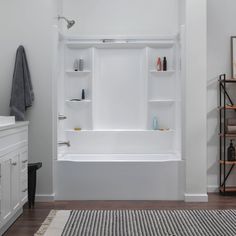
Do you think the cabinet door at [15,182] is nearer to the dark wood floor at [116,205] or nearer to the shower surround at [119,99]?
the dark wood floor at [116,205]

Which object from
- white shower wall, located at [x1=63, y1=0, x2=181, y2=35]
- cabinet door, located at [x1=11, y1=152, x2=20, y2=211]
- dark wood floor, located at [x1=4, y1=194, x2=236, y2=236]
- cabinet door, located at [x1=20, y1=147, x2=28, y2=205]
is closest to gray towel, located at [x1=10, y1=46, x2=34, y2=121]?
cabinet door, located at [x1=20, y1=147, x2=28, y2=205]

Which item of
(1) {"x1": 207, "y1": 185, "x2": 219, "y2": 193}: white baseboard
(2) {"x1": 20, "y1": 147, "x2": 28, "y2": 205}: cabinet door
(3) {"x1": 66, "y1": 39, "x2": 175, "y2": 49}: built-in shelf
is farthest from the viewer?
(3) {"x1": 66, "y1": 39, "x2": 175, "y2": 49}: built-in shelf

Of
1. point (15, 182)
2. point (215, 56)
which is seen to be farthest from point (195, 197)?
point (15, 182)

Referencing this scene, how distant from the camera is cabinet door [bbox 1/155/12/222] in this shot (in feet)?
10.4

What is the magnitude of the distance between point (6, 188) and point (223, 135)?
2.61 meters

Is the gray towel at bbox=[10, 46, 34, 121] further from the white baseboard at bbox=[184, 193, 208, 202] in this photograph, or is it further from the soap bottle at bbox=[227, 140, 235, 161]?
the soap bottle at bbox=[227, 140, 235, 161]

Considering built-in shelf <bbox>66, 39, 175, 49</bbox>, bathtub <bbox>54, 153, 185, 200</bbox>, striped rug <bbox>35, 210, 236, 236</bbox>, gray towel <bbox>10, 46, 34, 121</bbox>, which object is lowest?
striped rug <bbox>35, 210, 236, 236</bbox>

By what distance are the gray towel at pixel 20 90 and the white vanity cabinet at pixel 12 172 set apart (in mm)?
300

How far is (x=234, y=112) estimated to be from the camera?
4.95 m

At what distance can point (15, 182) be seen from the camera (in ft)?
11.6

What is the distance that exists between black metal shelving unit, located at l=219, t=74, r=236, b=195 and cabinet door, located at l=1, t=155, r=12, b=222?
2.52 meters

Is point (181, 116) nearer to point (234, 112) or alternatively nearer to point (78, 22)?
point (234, 112)

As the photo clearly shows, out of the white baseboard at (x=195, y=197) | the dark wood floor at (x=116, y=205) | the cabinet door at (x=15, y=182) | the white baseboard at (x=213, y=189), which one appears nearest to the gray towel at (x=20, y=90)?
the cabinet door at (x=15, y=182)

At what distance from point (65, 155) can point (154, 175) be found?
1.22 metres
